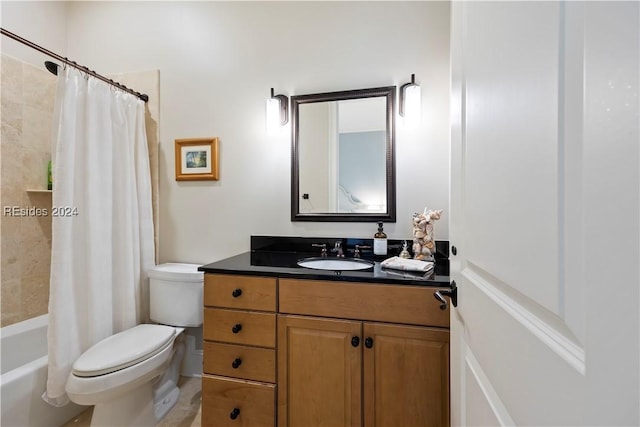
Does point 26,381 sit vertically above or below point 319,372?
below

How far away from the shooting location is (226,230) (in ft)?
6.48

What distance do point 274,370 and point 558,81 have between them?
1.36 meters

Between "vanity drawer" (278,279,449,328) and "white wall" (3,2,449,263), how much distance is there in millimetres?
592

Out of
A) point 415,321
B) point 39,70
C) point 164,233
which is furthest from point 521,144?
point 39,70

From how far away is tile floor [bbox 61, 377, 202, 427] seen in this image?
1585 mm

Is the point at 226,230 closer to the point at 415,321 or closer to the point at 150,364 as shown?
the point at 150,364

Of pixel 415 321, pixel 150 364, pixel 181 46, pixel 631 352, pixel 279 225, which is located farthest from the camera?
pixel 181 46

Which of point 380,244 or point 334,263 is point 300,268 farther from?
point 380,244

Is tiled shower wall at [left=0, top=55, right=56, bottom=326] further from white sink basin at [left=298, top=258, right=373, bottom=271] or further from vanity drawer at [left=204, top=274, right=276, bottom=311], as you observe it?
white sink basin at [left=298, top=258, right=373, bottom=271]

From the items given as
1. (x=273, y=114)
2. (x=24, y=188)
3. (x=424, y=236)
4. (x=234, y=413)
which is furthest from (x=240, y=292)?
(x=24, y=188)

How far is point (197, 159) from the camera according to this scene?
79.0 inches

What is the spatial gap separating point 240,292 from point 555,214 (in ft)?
3.99

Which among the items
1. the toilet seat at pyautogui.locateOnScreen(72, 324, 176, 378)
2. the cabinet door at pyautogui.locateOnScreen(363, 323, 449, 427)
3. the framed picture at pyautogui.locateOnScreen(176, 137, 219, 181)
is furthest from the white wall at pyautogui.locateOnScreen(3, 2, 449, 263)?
the cabinet door at pyautogui.locateOnScreen(363, 323, 449, 427)

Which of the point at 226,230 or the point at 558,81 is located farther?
the point at 226,230
